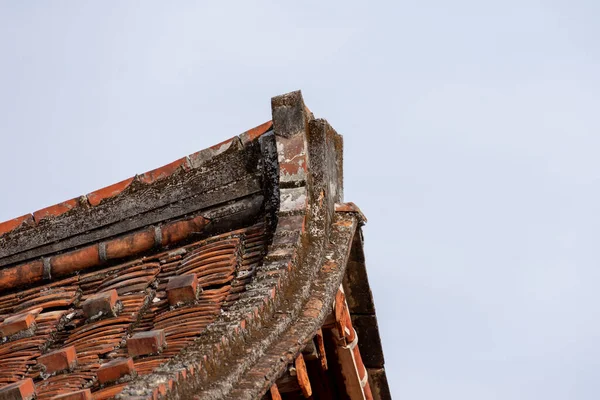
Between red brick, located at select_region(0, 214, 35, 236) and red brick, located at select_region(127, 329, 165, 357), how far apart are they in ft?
6.57

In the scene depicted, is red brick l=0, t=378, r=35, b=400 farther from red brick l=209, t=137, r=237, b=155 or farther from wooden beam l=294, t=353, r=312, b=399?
red brick l=209, t=137, r=237, b=155

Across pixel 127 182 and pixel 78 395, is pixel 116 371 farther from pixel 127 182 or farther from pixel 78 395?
pixel 127 182

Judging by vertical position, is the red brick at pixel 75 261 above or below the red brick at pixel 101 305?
above

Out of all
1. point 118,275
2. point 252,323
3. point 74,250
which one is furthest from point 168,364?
point 74,250

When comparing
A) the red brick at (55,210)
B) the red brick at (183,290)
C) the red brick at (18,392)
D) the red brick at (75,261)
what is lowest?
the red brick at (18,392)

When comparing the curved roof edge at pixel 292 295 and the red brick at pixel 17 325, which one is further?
the red brick at pixel 17 325

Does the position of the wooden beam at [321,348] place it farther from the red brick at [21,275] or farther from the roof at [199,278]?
the red brick at [21,275]

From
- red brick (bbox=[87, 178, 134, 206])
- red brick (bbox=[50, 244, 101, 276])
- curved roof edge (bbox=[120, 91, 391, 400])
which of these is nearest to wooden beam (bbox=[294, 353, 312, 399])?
curved roof edge (bbox=[120, 91, 391, 400])

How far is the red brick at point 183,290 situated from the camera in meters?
3.88

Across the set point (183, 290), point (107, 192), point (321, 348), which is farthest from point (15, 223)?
point (321, 348)

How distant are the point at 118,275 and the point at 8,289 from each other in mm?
950

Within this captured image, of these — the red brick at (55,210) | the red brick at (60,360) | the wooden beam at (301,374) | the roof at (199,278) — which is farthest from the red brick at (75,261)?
the wooden beam at (301,374)

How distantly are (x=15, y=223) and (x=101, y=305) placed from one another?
4.65 ft

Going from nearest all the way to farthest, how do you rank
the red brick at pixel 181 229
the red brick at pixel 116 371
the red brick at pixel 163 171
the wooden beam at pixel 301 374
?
the red brick at pixel 116 371 < the wooden beam at pixel 301 374 < the red brick at pixel 181 229 < the red brick at pixel 163 171
